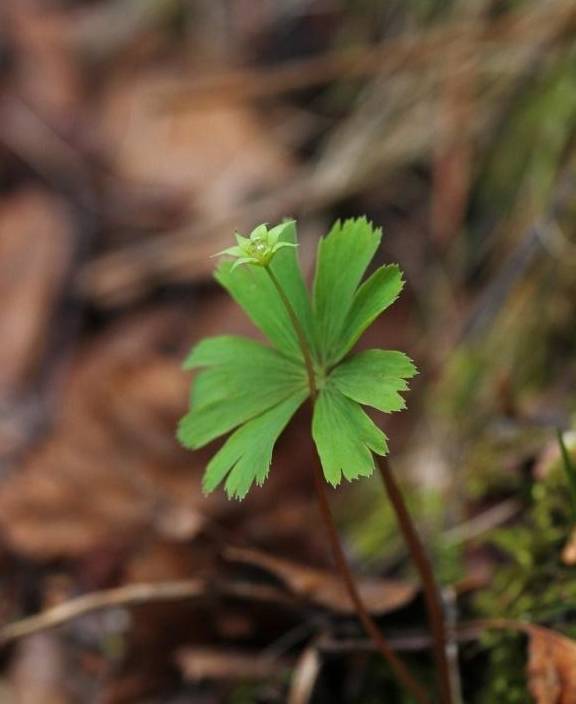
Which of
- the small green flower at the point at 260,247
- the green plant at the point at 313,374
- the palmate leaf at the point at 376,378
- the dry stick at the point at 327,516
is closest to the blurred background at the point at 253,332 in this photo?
the dry stick at the point at 327,516

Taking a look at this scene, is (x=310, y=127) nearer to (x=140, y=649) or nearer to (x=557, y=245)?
(x=557, y=245)

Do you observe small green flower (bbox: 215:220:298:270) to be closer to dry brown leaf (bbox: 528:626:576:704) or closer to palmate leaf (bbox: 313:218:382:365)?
palmate leaf (bbox: 313:218:382:365)

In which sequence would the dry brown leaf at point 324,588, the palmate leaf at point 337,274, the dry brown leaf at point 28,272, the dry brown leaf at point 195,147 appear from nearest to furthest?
1. the palmate leaf at point 337,274
2. the dry brown leaf at point 324,588
3. the dry brown leaf at point 28,272
4. the dry brown leaf at point 195,147

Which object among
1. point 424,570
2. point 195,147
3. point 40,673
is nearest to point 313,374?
point 424,570

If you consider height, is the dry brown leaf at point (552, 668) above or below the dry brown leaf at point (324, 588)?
below

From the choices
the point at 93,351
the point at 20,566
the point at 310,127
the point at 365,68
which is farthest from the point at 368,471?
the point at 310,127

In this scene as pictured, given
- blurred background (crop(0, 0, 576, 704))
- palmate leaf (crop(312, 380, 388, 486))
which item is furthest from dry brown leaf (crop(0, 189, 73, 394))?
palmate leaf (crop(312, 380, 388, 486))

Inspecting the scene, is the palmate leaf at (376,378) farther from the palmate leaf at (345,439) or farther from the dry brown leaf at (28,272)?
the dry brown leaf at (28,272)
